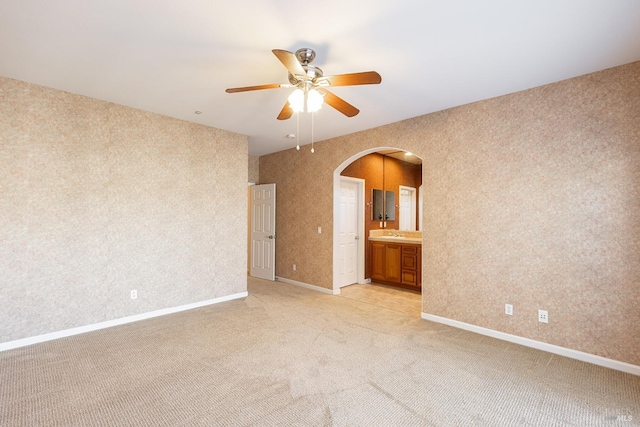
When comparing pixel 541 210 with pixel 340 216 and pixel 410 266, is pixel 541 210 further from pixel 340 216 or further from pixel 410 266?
pixel 340 216

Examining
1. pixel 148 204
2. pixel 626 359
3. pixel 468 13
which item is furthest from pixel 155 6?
pixel 626 359

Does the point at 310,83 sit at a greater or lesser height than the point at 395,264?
greater

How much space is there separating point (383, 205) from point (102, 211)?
4.75m

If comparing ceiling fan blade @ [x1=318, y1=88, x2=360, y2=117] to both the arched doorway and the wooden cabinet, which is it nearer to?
the arched doorway

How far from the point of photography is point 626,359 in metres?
2.49

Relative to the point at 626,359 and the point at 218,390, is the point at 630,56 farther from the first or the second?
the point at 218,390

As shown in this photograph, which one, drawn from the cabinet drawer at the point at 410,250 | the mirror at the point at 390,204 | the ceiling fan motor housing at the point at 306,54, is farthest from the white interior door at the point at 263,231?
the ceiling fan motor housing at the point at 306,54

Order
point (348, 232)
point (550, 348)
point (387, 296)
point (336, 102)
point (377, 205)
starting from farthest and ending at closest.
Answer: point (377, 205)
point (348, 232)
point (387, 296)
point (550, 348)
point (336, 102)

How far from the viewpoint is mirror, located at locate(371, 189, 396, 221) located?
598 centimetres

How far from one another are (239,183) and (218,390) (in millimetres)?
3137

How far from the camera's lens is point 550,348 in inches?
112

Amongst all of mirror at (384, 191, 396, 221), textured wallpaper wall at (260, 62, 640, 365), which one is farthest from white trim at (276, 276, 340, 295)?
mirror at (384, 191, 396, 221)

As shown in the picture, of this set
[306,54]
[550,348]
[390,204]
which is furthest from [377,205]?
[306,54]

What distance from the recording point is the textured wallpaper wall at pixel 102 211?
2.89 m
